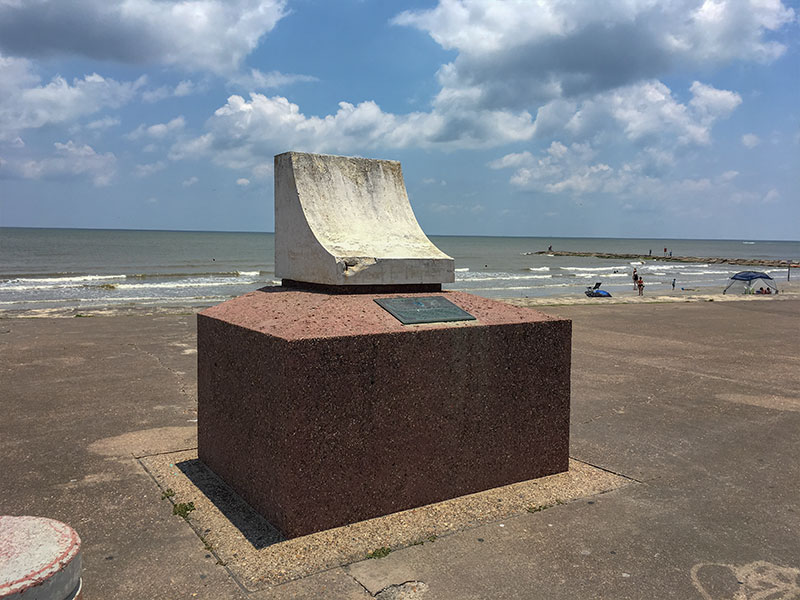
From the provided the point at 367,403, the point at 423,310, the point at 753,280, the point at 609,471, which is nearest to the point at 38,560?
the point at 367,403

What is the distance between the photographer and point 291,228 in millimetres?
5434

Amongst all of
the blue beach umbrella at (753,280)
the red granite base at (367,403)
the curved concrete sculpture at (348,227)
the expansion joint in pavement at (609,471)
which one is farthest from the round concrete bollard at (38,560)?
the blue beach umbrella at (753,280)

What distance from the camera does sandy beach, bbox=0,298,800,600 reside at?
11.8ft

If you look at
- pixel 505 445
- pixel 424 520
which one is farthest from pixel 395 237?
pixel 424 520

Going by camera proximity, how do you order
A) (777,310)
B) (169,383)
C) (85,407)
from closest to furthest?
(85,407) < (169,383) < (777,310)

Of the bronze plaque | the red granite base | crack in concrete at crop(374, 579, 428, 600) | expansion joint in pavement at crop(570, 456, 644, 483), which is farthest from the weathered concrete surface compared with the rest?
expansion joint in pavement at crop(570, 456, 644, 483)

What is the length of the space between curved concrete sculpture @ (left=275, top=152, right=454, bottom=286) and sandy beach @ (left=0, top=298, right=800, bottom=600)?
6.13 ft

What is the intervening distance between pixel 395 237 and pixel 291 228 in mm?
918

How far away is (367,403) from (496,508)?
1.26 meters

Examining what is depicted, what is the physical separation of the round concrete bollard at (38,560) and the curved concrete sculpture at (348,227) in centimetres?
261

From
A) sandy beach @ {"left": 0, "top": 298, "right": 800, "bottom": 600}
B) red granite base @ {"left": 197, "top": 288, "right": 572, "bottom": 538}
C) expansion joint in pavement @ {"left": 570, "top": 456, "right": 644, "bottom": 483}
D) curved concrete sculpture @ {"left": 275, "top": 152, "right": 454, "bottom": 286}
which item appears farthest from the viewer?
expansion joint in pavement @ {"left": 570, "top": 456, "right": 644, "bottom": 483}

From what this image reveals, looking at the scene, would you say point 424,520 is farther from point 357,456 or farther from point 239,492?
point 239,492

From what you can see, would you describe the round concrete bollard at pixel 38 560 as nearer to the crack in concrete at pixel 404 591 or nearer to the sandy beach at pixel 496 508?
the sandy beach at pixel 496 508

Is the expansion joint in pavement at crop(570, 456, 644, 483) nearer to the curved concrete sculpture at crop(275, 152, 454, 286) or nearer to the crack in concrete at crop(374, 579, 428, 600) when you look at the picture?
the curved concrete sculpture at crop(275, 152, 454, 286)
